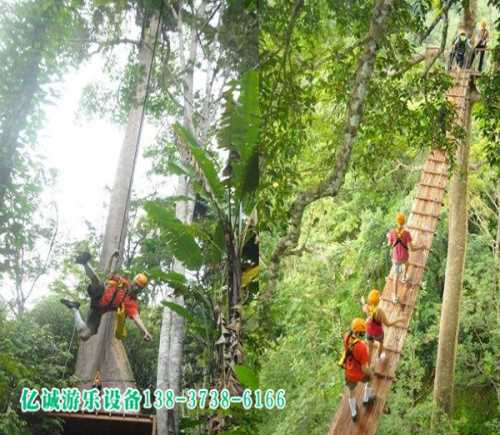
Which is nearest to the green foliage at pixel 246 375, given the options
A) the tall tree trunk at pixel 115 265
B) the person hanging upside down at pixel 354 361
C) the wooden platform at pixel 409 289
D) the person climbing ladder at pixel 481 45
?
the tall tree trunk at pixel 115 265

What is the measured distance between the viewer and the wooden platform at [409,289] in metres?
4.11

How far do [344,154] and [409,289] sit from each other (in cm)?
271

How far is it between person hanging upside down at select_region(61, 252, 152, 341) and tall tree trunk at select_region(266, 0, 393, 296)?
3.52 ft

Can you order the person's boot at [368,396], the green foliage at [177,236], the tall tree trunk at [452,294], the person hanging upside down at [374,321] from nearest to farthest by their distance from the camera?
the green foliage at [177,236], the person's boot at [368,396], the person hanging upside down at [374,321], the tall tree trunk at [452,294]

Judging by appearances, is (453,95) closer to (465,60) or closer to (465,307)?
(465,60)

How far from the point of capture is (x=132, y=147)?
410 cm

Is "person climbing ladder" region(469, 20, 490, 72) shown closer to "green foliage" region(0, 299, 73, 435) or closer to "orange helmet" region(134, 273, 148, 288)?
"orange helmet" region(134, 273, 148, 288)

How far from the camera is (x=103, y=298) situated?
3.59 m

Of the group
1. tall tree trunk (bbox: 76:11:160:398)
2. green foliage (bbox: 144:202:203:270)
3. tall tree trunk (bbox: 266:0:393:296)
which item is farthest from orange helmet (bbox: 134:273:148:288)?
tall tree trunk (bbox: 266:0:393:296)

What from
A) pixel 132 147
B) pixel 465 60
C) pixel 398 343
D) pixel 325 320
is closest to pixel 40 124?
pixel 132 147

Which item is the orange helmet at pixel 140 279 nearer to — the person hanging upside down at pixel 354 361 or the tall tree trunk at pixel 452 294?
the person hanging upside down at pixel 354 361

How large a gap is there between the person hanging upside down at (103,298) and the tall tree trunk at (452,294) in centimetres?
377

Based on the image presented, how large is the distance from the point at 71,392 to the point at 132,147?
1.67 metres

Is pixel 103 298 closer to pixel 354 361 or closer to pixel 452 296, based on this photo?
pixel 354 361
